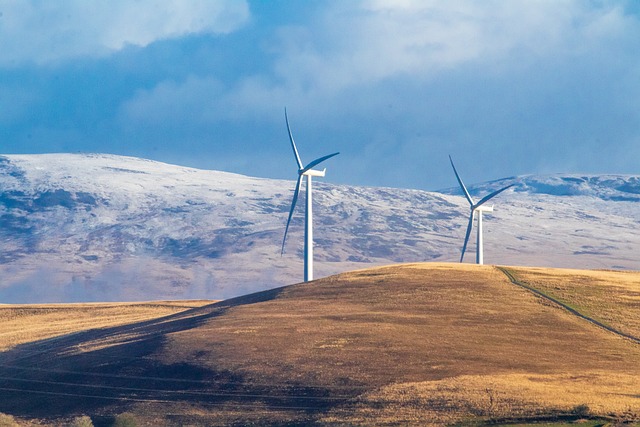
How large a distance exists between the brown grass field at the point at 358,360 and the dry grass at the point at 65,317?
2.91 meters

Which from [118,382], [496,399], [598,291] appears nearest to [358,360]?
[496,399]

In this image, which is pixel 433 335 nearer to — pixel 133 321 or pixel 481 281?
pixel 481 281

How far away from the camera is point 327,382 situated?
73.8 m

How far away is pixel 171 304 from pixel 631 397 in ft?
274

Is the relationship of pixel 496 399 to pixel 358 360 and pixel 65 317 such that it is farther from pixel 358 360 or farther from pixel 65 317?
pixel 65 317

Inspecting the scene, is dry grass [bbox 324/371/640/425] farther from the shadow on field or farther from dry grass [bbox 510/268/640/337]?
dry grass [bbox 510/268/640/337]

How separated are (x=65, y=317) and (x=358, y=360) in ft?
210

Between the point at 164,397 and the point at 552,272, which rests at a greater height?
the point at 552,272

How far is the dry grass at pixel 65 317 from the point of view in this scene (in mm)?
113500

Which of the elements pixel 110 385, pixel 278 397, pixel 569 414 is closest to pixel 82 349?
pixel 110 385

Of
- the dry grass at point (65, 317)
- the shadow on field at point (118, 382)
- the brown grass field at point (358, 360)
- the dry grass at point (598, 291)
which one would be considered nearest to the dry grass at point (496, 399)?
the brown grass field at point (358, 360)

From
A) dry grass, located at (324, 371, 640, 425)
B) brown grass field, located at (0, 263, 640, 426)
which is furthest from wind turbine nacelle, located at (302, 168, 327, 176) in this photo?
dry grass, located at (324, 371, 640, 425)

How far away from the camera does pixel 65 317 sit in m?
132

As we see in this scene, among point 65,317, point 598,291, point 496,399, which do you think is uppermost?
point 598,291
